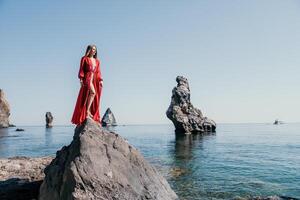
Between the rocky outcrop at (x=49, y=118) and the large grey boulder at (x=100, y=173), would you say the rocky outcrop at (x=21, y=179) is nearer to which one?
the large grey boulder at (x=100, y=173)

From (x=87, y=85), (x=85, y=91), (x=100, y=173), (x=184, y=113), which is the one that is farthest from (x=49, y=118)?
(x=100, y=173)

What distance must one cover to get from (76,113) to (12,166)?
5856 mm

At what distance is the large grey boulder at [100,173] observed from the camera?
920cm

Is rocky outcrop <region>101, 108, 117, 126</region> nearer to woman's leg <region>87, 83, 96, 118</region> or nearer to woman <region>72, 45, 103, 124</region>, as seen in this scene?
woman <region>72, 45, 103, 124</region>

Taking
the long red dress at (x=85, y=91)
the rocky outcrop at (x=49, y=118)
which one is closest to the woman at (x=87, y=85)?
the long red dress at (x=85, y=91)

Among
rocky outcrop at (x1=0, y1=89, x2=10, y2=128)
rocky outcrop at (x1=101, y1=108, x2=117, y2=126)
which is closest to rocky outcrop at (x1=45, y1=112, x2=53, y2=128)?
rocky outcrop at (x1=0, y1=89, x2=10, y2=128)

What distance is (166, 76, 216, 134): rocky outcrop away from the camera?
277 feet

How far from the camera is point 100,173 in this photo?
31.6 ft

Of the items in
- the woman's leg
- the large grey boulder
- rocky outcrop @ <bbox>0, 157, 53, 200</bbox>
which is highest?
the woman's leg

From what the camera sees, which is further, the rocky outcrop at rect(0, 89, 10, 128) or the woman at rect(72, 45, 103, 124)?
the rocky outcrop at rect(0, 89, 10, 128)

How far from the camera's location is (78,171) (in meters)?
9.20

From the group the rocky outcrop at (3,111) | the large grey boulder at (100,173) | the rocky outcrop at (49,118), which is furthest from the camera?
the rocky outcrop at (49,118)

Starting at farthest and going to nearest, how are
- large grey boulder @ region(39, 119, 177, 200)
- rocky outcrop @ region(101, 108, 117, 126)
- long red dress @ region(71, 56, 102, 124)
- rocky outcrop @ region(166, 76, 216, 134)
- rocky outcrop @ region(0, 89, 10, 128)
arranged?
rocky outcrop @ region(101, 108, 117, 126) → rocky outcrop @ region(0, 89, 10, 128) → rocky outcrop @ region(166, 76, 216, 134) → long red dress @ region(71, 56, 102, 124) → large grey boulder @ region(39, 119, 177, 200)

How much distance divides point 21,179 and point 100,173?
5862mm
